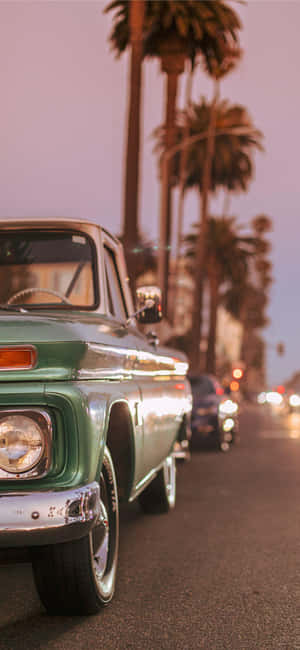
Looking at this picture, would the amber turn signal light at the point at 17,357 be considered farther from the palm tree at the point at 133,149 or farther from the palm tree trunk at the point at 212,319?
the palm tree trunk at the point at 212,319

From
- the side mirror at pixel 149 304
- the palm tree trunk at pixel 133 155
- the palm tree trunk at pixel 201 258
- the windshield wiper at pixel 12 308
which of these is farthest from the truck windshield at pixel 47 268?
the palm tree trunk at pixel 201 258

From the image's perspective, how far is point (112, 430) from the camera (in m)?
5.22

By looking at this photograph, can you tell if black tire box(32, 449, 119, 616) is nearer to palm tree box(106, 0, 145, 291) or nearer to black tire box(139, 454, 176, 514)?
black tire box(139, 454, 176, 514)

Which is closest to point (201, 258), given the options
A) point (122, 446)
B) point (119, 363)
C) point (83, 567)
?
point (122, 446)

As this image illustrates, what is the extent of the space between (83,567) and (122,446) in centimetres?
124

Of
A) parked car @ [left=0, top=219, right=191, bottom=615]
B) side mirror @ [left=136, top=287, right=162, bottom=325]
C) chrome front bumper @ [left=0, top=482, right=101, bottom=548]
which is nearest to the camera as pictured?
chrome front bumper @ [left=0, top=482, right=101, bottom=548]

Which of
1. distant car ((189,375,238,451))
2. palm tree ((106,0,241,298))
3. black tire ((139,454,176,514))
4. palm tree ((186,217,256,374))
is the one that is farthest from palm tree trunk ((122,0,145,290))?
palm tree ((186,217,256,374))

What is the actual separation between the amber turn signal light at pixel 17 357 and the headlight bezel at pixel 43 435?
7.3 inches

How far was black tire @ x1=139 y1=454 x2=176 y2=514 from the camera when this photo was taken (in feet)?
27.1

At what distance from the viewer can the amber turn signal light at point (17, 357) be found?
12.8ft

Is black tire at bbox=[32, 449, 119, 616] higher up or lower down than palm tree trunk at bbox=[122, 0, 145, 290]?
lower down

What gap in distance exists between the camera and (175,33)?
3180 cm

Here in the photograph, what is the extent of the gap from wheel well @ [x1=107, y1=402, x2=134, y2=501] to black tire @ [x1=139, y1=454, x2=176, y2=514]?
2.68 m

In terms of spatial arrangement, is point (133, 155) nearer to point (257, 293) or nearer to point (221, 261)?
point (221, 261)
